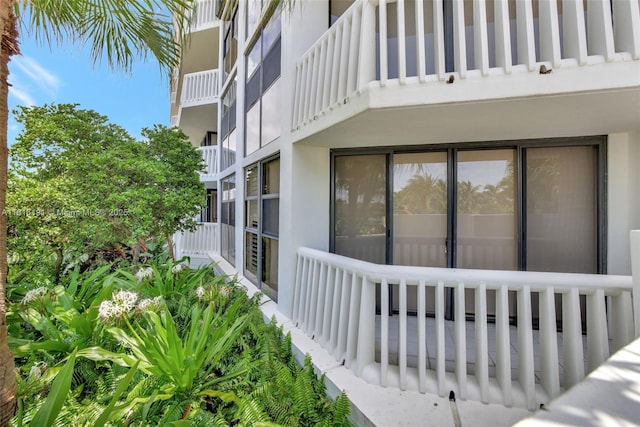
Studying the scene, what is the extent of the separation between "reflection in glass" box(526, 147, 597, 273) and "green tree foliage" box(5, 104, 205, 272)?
231 inches

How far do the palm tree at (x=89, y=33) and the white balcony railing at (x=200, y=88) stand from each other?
6.52 metres

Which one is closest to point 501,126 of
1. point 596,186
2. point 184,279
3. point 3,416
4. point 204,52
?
point 596,186

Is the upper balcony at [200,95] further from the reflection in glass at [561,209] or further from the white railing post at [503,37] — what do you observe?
the reflection in glass at [561,209]

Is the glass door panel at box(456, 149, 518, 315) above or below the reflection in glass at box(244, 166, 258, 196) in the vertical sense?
below

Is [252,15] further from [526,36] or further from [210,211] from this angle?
[210,211]

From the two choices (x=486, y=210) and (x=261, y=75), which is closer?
(x=486, y=210)

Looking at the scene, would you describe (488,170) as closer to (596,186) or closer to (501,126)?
(501,126)

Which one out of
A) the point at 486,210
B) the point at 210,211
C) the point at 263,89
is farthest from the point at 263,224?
the point at 210,211

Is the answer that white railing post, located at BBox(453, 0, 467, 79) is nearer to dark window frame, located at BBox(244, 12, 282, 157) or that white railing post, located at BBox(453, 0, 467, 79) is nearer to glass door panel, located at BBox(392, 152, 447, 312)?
glass door panel, located at BBox(392, 152, 447, 312)

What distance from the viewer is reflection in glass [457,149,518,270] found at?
11.5 feet

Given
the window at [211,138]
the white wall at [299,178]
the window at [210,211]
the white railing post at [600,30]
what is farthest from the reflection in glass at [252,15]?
the window at [210,211]

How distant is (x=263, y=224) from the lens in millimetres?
4926

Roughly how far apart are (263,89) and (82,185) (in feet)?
11.4

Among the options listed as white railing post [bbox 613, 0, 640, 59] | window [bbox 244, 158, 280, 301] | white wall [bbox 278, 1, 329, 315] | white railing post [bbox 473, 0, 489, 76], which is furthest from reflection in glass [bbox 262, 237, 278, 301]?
white railing post [bbox 613, 0, 640, 59]
